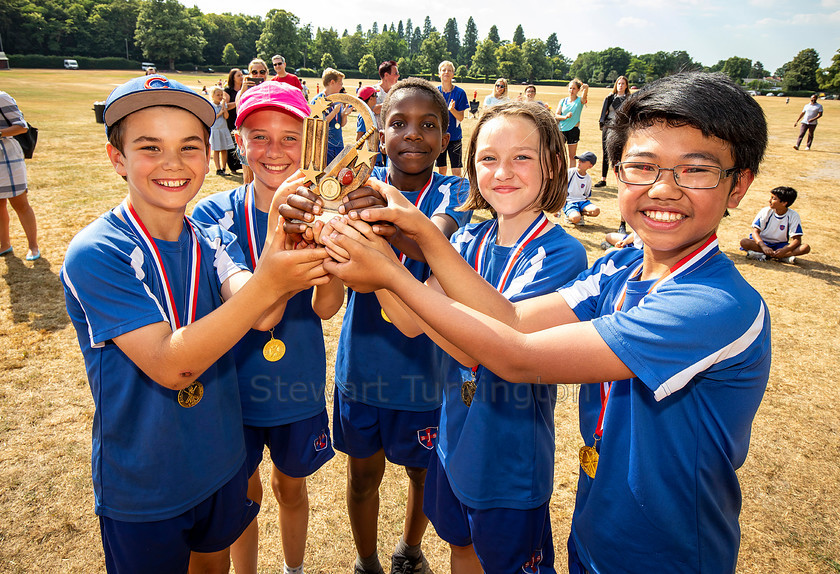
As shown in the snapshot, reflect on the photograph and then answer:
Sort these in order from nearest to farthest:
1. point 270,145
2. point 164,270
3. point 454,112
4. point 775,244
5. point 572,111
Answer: point 164,270
point 270,145
point 775,244
point 454,112
point 572,111

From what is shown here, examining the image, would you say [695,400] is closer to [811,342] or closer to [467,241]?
[467,241]

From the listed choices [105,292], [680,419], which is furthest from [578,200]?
[105,292]

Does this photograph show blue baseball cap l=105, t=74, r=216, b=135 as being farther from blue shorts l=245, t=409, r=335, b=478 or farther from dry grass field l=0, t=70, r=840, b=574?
dry grass field l=0, t=70, r=840, b=574

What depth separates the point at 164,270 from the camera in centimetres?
195

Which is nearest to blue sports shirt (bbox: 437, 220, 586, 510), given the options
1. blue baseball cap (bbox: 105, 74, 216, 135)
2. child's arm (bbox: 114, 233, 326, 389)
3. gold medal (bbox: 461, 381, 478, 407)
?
gold medal (bbox: 461, 381, 478, 407)

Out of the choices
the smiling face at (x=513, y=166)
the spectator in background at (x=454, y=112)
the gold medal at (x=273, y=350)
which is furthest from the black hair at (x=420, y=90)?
the spectator in background at (x=454, y=112)

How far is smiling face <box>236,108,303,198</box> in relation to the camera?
7.84 ft

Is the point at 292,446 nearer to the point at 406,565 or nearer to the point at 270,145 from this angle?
the point at 406,565

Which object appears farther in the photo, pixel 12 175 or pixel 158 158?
pixel 12 175

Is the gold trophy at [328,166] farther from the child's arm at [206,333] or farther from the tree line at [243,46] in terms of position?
the tree line at [243,46]

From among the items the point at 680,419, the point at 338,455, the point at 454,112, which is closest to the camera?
the point at 680,419

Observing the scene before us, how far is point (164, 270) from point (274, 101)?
37.3 inches

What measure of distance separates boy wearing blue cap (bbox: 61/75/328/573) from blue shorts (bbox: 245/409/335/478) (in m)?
0.39

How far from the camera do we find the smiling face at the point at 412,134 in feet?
9.59
